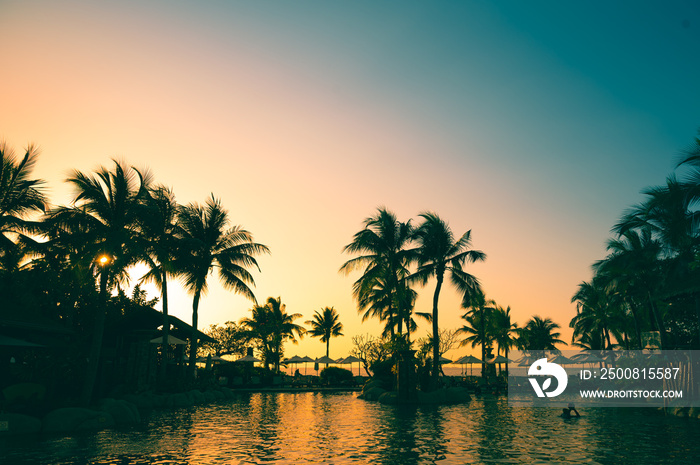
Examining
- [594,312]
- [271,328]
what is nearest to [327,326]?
[271,328]

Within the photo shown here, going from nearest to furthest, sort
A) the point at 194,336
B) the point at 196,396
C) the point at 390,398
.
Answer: the point at 390,398
the point at 196,396
the point at 194,336

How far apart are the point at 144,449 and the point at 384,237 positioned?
2344 cm

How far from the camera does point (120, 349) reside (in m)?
28.3

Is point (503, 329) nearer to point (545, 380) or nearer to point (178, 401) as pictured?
point (545, 380)

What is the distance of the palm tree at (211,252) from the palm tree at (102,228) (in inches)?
380

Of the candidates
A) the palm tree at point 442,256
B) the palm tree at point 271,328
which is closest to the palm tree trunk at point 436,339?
the palm tree at point 442,256

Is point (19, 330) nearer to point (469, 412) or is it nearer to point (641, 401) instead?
point (469, 412)

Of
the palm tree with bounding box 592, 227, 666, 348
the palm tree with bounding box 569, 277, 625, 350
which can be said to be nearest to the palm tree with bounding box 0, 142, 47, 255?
the palm tree with bounding box 592, 227, 666, 348

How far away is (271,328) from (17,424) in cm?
4748

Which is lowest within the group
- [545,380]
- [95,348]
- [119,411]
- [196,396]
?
[545,380]

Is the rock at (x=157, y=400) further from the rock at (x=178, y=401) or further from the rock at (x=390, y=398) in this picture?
the rock at (x=390, y=398)

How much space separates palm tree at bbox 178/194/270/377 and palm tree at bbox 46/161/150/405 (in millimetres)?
9663

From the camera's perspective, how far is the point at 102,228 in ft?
63.0

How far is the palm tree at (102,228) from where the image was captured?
1844 centimetres
